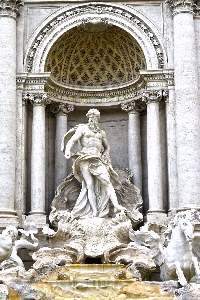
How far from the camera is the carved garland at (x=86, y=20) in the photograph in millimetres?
22266

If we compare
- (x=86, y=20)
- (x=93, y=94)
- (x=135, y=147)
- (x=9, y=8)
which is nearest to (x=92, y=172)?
(x=135, y=147)

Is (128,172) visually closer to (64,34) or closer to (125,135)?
(125,135)

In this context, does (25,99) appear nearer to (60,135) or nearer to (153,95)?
(60,135)

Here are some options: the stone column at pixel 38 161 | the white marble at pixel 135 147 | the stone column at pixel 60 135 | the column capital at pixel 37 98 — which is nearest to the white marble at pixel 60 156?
the stone column at pixel 60 135

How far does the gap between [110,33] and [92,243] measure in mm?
8354

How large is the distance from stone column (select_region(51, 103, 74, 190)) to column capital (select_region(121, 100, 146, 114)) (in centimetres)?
212

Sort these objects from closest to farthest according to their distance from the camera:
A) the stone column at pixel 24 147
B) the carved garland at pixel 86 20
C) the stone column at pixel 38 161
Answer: the stone column at pixel 38 161
the stone column at pixel 24 147
the carved garland at pixel 86 20

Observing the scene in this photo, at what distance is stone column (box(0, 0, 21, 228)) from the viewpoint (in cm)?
2044

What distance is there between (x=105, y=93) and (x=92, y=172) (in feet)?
14.3

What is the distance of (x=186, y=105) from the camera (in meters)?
21.0

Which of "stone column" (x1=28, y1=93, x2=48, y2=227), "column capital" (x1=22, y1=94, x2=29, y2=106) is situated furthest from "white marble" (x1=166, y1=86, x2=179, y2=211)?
"column capital" (x1=22, y1=94, x2=29, y2=106)

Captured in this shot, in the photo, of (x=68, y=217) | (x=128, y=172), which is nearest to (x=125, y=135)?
(x=128, y=172)

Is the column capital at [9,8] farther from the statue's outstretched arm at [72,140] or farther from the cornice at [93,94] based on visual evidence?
the statue's outstretched arm at [72,140]

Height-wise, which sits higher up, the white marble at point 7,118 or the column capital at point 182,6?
the column capital at point 182,6
